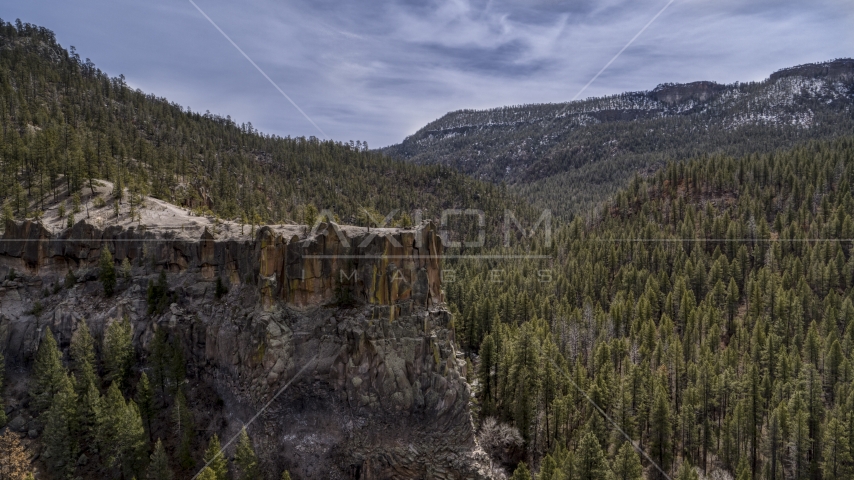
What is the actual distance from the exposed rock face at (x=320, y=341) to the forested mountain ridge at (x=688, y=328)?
11.6 m

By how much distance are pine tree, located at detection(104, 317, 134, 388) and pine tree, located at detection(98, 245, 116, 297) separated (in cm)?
589

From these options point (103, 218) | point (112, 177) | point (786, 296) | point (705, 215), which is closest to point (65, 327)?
point (103, 218)

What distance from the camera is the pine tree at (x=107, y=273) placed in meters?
51.0

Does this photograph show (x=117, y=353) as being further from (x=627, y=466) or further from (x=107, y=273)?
(x=627, y=466)

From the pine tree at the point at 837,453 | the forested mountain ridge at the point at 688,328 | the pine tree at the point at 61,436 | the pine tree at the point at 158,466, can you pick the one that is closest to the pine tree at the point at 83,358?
the pine tree at the point at 61,436

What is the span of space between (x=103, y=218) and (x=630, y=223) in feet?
398

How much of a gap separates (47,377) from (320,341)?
24.6 m

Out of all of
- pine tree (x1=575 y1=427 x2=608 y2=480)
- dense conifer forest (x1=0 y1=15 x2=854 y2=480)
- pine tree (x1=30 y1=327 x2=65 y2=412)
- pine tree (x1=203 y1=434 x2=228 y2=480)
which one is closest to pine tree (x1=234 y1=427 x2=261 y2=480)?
dense conifer forest (x1=0 y1=15 x2=854 y2=480)

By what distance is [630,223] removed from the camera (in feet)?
432

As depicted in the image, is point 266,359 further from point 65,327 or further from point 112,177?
point 112,177

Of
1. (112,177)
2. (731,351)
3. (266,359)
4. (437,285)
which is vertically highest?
(112,177)

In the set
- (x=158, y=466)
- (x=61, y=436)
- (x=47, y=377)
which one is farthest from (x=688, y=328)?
(x=47, y=377)

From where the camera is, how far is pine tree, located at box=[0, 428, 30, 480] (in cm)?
3653

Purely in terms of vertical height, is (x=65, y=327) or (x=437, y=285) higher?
(x=437, y=285)
